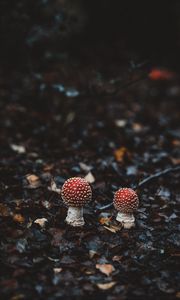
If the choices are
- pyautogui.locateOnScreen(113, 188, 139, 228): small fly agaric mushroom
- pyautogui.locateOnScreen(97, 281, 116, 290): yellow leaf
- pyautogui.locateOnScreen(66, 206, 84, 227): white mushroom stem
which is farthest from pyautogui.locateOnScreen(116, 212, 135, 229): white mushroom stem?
pyautogui.locateOnScreen(97, 281, 116, 290): yellow leaf

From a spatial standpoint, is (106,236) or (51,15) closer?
(106,236)

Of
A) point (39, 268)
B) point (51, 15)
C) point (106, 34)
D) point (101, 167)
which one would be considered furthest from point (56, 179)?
point (106, 34)

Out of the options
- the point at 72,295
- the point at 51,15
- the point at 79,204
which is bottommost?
the point at 72,295

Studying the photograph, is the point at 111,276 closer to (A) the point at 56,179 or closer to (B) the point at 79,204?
(B) the point at 79,204

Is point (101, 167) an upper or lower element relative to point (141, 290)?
upper

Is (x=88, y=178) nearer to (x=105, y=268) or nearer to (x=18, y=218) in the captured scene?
(x=18, y=218)

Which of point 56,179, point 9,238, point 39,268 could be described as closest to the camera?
point 39,268

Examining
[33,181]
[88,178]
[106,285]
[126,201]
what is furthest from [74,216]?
[88,178]
